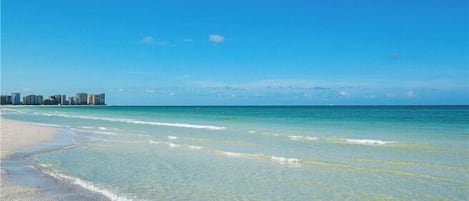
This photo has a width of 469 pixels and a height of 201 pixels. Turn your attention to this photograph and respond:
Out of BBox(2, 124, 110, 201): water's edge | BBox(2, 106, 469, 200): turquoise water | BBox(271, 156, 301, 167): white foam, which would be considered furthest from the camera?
BBox(271, 156, 301, 167): white foam

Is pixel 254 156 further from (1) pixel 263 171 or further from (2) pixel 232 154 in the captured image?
(1) pixel 263 171

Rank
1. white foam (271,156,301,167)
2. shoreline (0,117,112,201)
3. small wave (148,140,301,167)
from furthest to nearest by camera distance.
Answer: small wave (148,140,301,167) → white foam (271,156,301,167) → shoreline (0,117,112,201)

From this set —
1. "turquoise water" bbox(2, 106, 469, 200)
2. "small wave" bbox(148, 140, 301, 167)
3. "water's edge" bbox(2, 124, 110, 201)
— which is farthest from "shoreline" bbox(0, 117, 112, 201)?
"small wave" bbox(148, 140, 301, 167)

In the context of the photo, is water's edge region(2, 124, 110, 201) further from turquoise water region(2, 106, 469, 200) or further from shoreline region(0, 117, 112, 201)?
turquoise water region(2, 106, 469, 200)

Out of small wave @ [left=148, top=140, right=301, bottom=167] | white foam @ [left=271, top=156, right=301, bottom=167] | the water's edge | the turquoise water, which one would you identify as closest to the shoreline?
the water's edge

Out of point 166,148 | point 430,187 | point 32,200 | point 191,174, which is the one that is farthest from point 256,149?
point 32,200

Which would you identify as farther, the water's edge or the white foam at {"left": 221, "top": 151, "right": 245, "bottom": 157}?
the white foam at {"left": 221, "top": 151, "right": 245, "bottom": 157}

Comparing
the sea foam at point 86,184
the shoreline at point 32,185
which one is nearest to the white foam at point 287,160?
the sea foam at point 86,184

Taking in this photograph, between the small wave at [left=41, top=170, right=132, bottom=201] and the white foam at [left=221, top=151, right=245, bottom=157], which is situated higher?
the white foam at [left=221, top=151, right=245, bottom=157]

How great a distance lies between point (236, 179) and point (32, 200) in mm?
4463

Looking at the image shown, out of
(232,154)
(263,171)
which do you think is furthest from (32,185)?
(232,154)

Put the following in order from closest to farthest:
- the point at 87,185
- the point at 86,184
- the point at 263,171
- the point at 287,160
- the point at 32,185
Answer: the point at 32,185 → the point at 87,185 → the point at 86,184 → the point at 263,171 → the point at 287,160

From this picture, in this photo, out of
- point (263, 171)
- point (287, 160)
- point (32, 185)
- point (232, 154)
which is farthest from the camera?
point (232, 154)

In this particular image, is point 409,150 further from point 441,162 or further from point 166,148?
point 166,148
